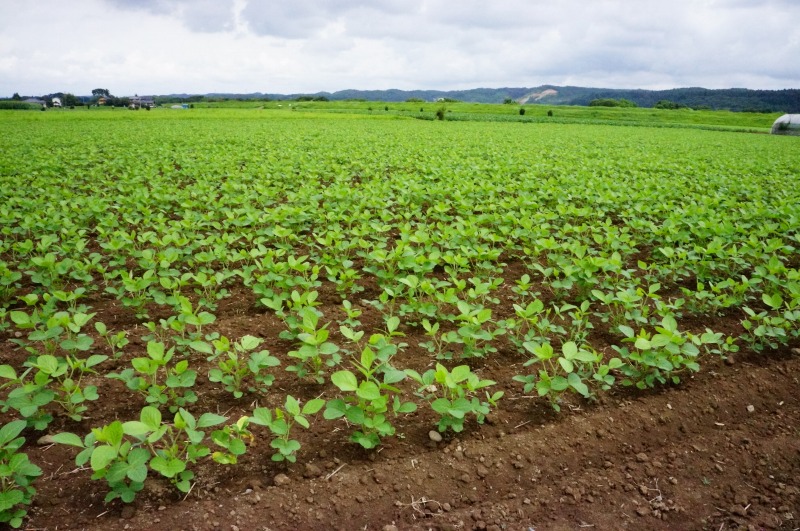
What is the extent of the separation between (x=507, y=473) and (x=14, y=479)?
2324mm

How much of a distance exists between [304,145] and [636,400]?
15037 millimetres

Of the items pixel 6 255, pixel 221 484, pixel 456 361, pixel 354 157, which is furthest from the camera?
pixel 354 157

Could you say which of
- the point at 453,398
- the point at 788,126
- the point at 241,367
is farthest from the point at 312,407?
the point at 788,126

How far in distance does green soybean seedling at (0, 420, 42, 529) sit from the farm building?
177ft

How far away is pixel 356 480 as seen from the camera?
2.27 m

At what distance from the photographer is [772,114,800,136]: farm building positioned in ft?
133

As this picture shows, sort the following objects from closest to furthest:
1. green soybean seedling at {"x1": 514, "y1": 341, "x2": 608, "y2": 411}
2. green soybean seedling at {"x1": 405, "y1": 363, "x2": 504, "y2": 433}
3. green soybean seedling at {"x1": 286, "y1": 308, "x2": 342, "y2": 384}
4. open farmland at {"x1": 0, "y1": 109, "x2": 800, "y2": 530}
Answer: open farmland at {"x1": 0, "y1": 109, "x2": 800, "y2": 530} < green soybean seedling at {"x1": 405, "y1": 363, "x2": 504, "y2": 433} < green soybean seedling at {"x1": 514, "y1": 341, "x2": 608, "y2": 411} < green soybean seedling at {"x1": 286, "y1": 308, "x2": 342, "y2": 384}

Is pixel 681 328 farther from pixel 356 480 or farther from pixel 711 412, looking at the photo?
pixel 356 480

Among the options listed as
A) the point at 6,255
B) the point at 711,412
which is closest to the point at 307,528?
the point at 711,412

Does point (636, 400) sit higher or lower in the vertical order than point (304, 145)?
lower

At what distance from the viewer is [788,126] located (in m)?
41.0

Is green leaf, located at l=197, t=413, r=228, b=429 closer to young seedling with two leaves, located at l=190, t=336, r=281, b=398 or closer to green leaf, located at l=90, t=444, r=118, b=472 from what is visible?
green leaf, located at l=90, t=444, r=118, b=472

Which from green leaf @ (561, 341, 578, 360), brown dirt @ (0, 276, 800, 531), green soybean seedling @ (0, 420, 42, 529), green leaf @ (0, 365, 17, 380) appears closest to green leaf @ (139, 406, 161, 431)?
brown dirt @ (0, 276, 800, 531)

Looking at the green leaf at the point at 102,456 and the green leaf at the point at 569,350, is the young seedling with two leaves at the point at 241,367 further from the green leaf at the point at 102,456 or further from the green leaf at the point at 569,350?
the green leaf at the point at 569,350
